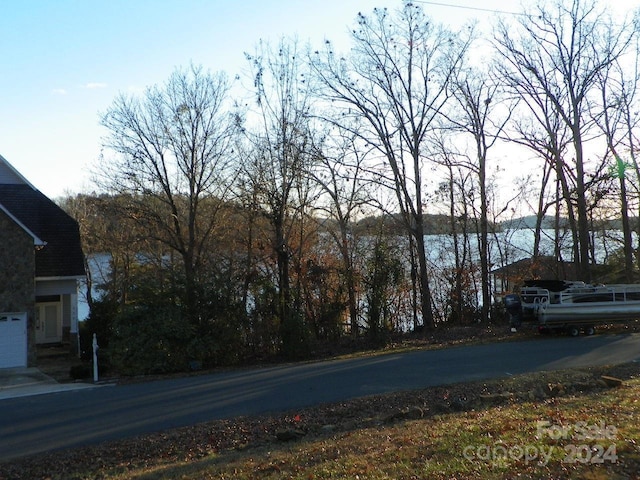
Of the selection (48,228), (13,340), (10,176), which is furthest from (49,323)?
(13,340)

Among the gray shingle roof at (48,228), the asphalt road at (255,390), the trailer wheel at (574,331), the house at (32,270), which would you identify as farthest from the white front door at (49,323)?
the trailer wheel at (574,331)

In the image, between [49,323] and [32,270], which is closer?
[32,270]

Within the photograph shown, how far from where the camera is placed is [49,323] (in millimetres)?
28766

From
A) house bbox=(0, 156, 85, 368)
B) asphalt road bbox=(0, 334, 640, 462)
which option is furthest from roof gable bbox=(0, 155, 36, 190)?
asphalt road bbox=(0, 334, 640, 462)

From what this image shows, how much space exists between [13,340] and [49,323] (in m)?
7.33

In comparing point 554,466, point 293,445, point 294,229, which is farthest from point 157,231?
point 554,466

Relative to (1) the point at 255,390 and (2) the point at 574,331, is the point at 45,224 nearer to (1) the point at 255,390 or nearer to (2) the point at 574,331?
(1) the point at 255,390

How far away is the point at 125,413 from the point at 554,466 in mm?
8685

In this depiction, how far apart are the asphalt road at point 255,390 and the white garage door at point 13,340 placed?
6977mm

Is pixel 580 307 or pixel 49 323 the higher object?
pixel 49 323

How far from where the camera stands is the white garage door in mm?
21484

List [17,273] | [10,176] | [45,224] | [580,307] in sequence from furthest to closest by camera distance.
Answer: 1. [10,176]
2. [45,224]
3. [17,273]
4. [580,307]

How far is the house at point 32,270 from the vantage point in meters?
21.8

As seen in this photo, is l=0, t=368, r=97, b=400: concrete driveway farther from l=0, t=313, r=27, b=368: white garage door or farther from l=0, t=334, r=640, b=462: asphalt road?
l=0, t=334, r=640, b=462: asphalt road
